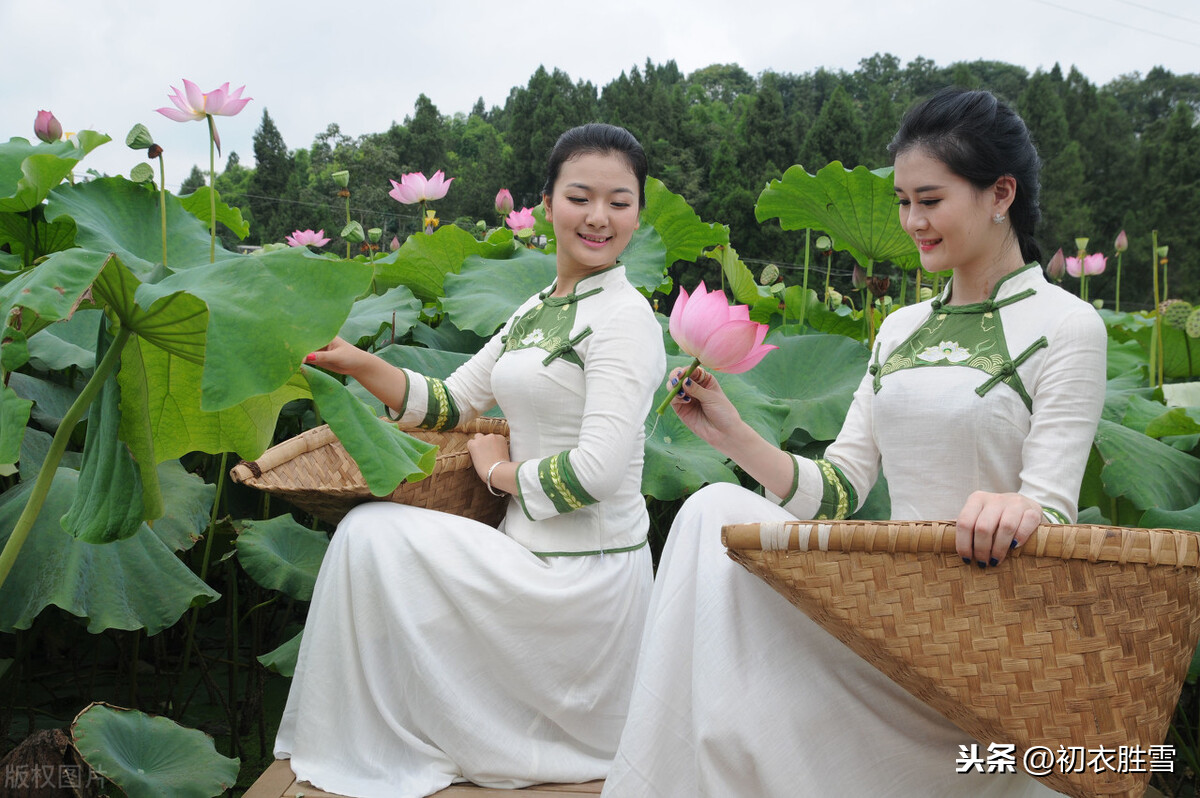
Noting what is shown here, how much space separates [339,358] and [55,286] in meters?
0.85

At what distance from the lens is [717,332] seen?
4.75 feet

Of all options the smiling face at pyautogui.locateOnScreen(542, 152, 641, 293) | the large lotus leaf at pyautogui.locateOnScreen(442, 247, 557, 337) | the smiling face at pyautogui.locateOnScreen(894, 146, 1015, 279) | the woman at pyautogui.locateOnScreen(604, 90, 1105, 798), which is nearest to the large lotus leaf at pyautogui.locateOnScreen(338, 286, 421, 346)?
the large lotus leaf at pyautogui.locateOnScreen(442, 247, 557, 337)

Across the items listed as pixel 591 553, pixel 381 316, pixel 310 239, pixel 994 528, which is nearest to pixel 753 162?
pixel 310 239

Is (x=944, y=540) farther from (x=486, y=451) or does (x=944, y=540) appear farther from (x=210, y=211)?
(x=210, y=211)

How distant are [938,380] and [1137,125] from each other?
140ft

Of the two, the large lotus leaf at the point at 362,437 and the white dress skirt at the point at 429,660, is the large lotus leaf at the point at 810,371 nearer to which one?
the white dress skirt at the point at 429,660

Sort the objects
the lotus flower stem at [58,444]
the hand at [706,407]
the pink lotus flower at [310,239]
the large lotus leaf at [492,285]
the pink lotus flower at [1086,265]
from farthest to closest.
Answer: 1. the pink lotus flower at [1086,265]
2. the pink lotus flower at [310,239]
3. the large lotus leaf at [492,285]
4. the hand at [706,407]
5. the lotus flower stem at [58,444]

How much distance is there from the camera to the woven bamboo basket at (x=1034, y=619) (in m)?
1.09

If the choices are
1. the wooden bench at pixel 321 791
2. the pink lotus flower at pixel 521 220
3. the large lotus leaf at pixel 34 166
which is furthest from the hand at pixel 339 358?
the pink lotus flower at pixel 521 220

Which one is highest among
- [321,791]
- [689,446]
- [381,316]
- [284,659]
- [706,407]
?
[381,316]

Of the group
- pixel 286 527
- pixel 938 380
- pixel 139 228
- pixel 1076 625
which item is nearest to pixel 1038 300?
pixel 938 380

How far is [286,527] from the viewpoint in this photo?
7.38 feet

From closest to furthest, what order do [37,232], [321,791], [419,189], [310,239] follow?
[321,791], [37,232], [419,189], [310,239]

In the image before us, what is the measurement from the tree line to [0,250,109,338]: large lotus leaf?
48.8 feet
